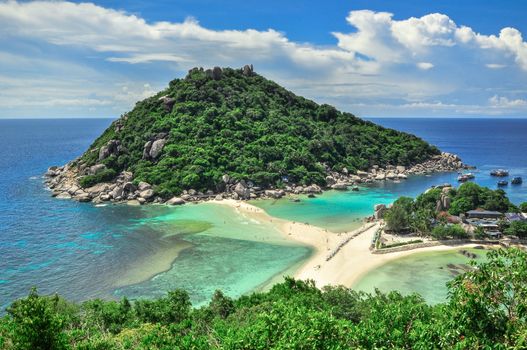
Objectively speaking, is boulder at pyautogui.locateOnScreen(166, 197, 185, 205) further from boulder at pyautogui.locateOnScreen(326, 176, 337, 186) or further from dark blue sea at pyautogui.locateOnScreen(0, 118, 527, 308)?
boulder at pyautogui.locateOnScreen(326, 176, 337, 186)

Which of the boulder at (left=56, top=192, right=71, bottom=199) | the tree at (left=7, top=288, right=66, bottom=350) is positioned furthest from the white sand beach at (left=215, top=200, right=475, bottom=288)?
the boulder at (left=56, top=192, right=71, bottom=199)

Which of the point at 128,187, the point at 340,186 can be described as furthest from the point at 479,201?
the point at 128,187

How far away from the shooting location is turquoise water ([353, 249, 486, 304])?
35.3 meters

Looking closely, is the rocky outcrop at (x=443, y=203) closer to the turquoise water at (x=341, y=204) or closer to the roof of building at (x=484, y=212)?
the roof of building at (x=484, y=212)

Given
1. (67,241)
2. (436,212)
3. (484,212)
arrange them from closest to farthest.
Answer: (67,241) → (484,212) → (436,212)

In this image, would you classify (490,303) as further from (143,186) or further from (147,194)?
(143,186)

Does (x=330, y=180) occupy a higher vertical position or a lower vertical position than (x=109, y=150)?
lower

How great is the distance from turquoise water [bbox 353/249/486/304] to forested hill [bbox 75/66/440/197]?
40596mm

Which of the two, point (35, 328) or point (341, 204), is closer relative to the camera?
point (35, 328)

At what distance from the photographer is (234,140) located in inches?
3563

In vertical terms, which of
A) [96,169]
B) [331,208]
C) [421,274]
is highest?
[96,169]

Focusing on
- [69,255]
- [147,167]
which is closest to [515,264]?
[69,255]

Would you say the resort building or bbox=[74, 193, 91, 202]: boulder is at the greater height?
the resort building

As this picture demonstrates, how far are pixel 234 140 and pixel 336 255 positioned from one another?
52.5 meters
